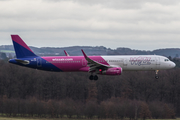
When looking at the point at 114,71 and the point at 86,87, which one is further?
the point at 86,87

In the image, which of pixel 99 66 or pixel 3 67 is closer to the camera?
pixel 99 66

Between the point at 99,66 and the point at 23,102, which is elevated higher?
the point at 99,66

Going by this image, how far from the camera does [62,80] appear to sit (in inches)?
5148

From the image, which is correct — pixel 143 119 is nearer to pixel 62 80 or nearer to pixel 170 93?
pixel 170 93

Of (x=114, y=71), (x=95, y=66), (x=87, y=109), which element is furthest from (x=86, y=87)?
(x=114, y=71)

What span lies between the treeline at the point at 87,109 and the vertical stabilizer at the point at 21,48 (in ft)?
159

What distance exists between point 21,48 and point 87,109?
5040 cm

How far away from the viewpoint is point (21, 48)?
6575cm

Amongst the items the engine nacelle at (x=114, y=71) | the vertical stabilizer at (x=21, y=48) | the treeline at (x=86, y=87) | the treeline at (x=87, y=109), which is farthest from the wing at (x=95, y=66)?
the treeline at (x=86, y=87)

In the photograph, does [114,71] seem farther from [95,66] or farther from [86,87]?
[86,87]

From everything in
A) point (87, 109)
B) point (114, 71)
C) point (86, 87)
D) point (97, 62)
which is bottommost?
point (87, 109)

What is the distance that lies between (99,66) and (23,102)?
6223cm

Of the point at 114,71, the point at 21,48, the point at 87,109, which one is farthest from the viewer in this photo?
the point at 87,109

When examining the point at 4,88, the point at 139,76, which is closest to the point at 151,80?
the point at 139,76
